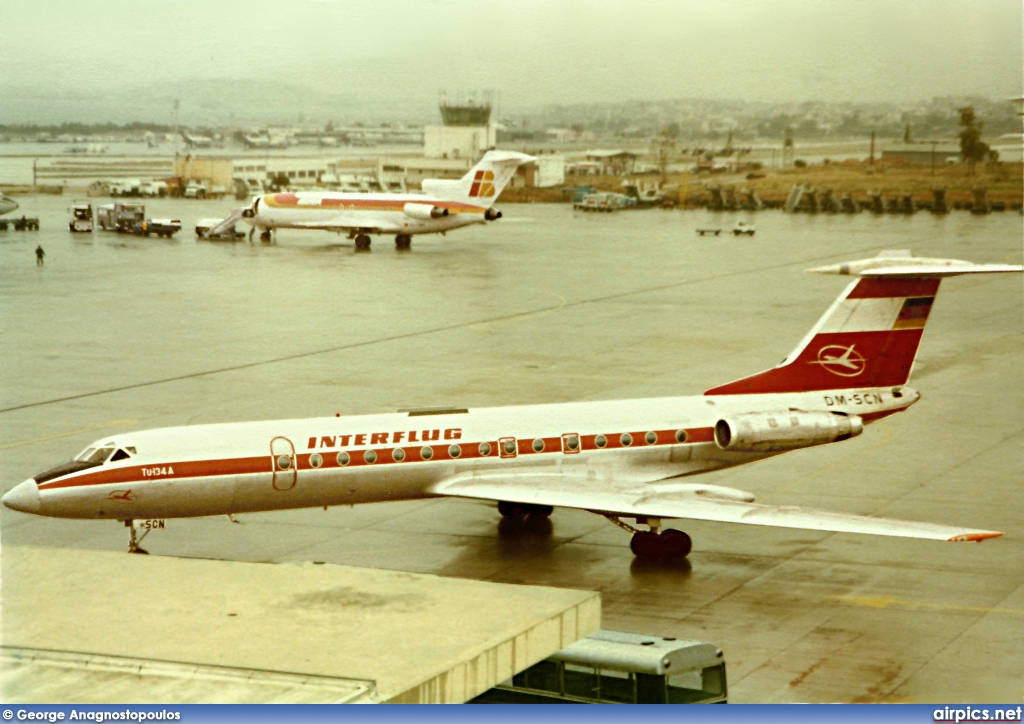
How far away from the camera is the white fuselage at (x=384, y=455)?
23484 mm

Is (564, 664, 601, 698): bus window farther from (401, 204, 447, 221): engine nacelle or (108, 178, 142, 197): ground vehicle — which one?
(108, 178, 142, 197): ground vehicle

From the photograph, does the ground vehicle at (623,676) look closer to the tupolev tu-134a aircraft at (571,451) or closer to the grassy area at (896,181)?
the tupolev tu-134a aircraft at (571,451)

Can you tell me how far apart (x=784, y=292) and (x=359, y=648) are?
170 feet

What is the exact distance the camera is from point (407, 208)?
269ft

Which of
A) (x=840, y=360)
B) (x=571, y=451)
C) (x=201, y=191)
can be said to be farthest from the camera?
(x=201, y=191)

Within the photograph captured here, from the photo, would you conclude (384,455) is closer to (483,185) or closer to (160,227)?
(483,185)

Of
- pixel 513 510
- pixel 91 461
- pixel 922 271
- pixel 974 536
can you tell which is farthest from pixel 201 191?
pixel 974 536

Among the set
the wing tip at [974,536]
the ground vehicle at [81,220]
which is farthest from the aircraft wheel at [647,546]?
the ground vehicle at [81,220]

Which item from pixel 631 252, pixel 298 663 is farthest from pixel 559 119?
pixel 298 663

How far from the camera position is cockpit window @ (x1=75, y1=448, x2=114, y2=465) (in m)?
23.5

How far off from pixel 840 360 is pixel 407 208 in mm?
56872

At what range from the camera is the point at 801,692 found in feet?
59.3

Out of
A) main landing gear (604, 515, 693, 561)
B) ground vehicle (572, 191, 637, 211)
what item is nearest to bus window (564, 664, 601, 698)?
main landing gear (604, 515, 693, 561)

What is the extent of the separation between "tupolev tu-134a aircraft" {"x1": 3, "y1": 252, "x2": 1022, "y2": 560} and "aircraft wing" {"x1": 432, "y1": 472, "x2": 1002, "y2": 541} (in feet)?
0.11
